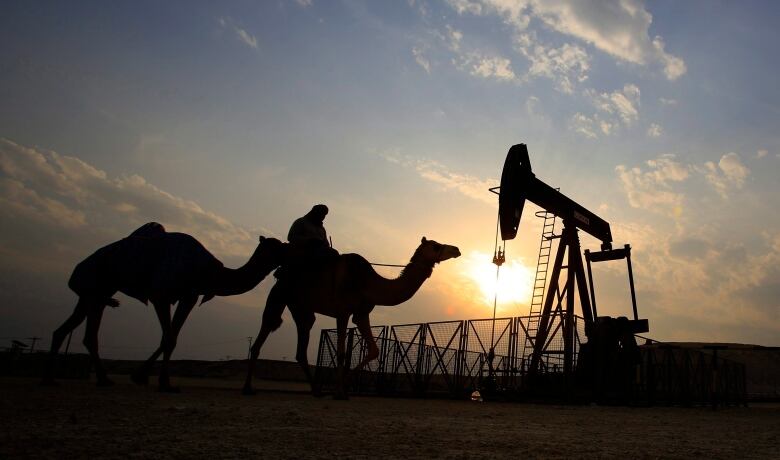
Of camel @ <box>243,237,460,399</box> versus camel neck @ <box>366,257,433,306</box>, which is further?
camel neck @ <box>366,257,433,306</box>

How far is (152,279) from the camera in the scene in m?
9.61

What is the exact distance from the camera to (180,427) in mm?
4566

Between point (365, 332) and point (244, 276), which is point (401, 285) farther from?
point (244, 276)

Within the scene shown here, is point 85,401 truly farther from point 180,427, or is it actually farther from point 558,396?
point 558,396

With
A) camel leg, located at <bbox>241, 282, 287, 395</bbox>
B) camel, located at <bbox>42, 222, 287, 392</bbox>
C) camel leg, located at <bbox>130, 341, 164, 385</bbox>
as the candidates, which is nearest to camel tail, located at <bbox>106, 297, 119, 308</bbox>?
camel, located at <bbox>42, 222, 287, 392</bbox>

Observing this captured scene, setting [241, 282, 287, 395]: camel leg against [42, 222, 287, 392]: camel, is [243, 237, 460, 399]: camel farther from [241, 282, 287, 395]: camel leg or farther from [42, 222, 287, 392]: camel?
[42, 222, 287, 392]: camel

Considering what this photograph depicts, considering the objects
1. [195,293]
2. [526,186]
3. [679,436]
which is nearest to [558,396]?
[526,186]

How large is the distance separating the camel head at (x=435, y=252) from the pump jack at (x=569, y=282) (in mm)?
5204

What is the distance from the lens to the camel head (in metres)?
10.5

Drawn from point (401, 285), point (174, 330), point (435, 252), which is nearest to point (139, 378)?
point (174, 330)

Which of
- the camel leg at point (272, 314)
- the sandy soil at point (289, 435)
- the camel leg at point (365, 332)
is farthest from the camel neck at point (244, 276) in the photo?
the sandy soil at point (289, 435)

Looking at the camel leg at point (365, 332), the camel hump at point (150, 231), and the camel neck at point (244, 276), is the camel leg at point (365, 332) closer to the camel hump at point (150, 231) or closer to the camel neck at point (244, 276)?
the camel neck at point (244, 276)

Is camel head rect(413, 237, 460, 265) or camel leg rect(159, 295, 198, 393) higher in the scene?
camel head rect(413, 237, 460, 265)

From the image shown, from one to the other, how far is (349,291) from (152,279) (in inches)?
136
